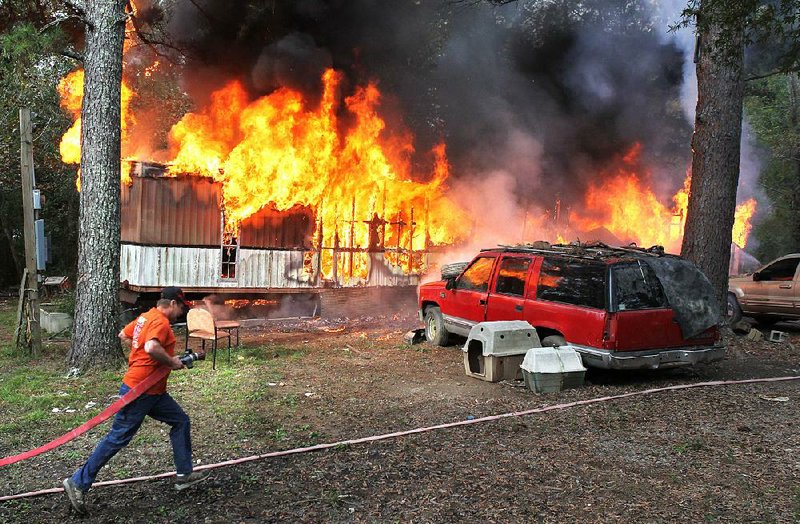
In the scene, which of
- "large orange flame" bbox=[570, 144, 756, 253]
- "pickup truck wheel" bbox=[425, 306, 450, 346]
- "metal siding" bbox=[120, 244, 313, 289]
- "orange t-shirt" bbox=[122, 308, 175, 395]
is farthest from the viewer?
"large orange flame" bbox=[570, 144, 756, 253]

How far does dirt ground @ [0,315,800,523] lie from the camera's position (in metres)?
4.20

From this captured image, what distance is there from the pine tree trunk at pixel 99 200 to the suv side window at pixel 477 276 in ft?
17.1

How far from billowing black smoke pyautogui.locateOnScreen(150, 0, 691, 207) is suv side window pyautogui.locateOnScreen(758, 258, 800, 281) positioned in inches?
340

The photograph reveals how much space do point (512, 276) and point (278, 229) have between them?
8.08 metres

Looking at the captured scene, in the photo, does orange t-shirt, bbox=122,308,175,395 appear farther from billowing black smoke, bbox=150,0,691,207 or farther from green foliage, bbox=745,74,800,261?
green foliage, bbox=745,74,800,261

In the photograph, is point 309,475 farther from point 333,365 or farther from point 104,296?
point 104,296

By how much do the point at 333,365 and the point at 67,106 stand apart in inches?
602

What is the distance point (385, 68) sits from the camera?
17.8m

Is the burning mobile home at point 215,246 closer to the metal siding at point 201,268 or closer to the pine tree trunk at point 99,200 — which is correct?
the metal siding at point 201,268

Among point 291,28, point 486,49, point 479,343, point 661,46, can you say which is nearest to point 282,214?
point 291,28

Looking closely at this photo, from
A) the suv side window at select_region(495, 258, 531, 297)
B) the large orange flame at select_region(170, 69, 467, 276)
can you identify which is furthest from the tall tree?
the large orange flame at select_region(170, 69, 467, 276)

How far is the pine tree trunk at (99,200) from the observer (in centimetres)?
840

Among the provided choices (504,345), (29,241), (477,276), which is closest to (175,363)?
(504,345)

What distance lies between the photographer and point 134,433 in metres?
4.41
